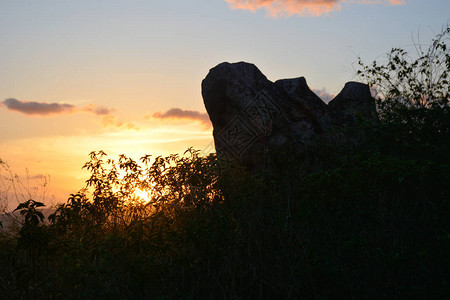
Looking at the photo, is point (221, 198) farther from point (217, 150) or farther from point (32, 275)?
point (32, 275)

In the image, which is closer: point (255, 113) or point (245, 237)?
point (245, 237)

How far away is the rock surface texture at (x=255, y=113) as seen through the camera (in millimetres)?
10602

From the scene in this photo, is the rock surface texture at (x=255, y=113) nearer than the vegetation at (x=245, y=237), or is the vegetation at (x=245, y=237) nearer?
the vegetation at (x=245, y=237)

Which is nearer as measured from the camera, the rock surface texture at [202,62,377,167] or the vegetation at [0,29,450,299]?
the vegetation at [0,29,450,299]

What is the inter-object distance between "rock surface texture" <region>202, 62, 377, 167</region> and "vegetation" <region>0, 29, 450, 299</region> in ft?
6.14

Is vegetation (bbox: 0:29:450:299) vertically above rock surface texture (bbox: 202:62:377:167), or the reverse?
rock surface texture (bbox: 202:62:377:167)

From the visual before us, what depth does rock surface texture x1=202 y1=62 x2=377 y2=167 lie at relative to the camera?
34.8 ft

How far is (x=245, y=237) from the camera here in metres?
6.20

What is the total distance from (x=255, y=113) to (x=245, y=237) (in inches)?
197

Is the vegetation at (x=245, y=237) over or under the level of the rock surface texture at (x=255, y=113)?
under

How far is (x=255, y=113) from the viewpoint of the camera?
10.7 metres

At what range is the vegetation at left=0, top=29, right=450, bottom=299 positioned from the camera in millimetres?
5031

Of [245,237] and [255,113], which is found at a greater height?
[255,113]

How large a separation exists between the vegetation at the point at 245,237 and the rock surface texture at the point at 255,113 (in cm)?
187
